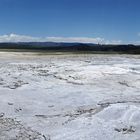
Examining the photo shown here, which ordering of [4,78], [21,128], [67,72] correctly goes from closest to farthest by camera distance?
1. [21,128]
2. [4,78]
3. [67,72]

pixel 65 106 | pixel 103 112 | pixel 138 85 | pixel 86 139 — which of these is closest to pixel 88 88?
pixel 138 85

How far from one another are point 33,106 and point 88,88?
3.29m

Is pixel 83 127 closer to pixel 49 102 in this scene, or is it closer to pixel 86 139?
pixel 86 139

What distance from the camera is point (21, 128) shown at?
25.4 ft

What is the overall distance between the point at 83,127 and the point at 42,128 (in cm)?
87

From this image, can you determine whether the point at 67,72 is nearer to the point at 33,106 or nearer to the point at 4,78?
the point at 4,78

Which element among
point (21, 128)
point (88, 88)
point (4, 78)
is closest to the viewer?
point (21, 128)

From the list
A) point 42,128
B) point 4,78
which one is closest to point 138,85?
point 4,78

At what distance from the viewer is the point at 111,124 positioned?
315 inches

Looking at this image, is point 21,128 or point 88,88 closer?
point 21,128

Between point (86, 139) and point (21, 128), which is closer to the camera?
point (86, 139)

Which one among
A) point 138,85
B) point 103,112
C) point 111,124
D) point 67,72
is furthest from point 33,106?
point 67,72

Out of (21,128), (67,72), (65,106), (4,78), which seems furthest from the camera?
(67,72)

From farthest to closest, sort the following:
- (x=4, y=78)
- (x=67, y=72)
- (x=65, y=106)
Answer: (x=67, y=72) → (x=4, y=78) → (x=65, y=106)
